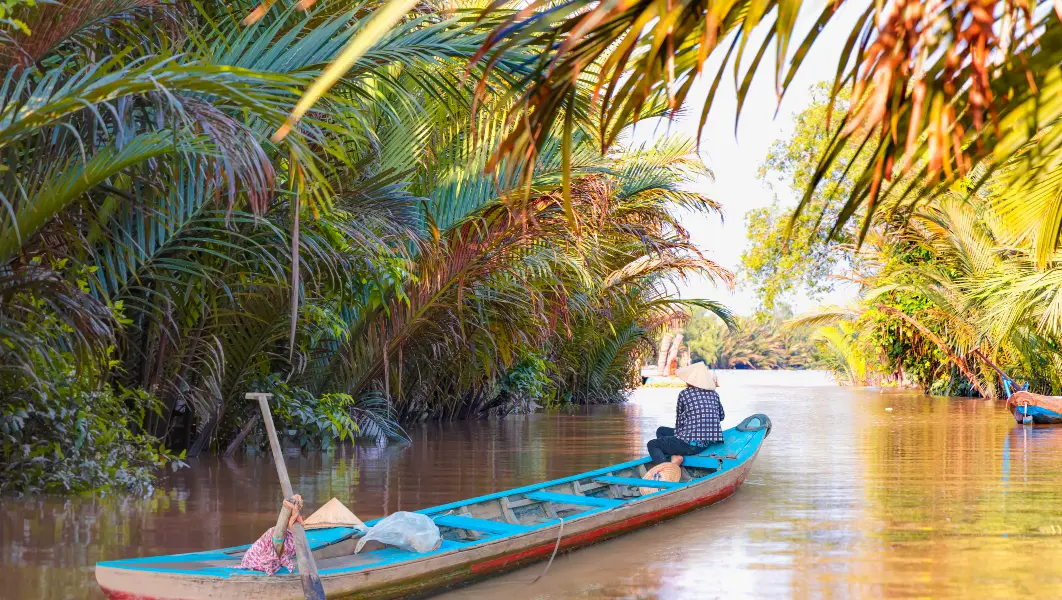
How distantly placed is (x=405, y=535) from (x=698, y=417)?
4997mm

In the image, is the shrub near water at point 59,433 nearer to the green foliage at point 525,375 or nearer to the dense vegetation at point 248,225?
the dense vegetation at point 248,225

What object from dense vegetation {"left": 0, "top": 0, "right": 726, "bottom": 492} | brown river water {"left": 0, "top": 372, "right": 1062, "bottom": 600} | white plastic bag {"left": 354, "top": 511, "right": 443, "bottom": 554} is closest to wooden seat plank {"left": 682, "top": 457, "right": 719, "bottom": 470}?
brown river water {"left": 0, "top": 372, "right": 1062, "bottom": 600}

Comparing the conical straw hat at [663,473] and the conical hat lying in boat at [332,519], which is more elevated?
the conical hat lying in boat at [332,519]

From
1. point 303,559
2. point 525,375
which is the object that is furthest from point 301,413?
point 525,375

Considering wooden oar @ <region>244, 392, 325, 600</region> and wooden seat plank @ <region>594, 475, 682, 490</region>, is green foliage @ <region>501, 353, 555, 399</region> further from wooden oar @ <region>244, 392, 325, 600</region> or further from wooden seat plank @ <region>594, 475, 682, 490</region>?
wooden oar @ <region>244, 392, 325, 600</region>

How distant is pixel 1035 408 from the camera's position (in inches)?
730

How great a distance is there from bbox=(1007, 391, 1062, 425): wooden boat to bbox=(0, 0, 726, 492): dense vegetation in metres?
7.30

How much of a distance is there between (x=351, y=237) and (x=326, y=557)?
12.3 ft

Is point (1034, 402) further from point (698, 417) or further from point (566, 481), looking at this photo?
point (566, 481)

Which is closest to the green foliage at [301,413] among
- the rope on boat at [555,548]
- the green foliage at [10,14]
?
the rope on boat at [555,548]

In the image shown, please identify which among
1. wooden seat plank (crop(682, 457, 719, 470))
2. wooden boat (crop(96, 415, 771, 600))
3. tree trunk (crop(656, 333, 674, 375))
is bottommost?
wooden boat (crop(96, 415, 771, 600))

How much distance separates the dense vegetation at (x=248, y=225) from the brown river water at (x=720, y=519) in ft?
2.15

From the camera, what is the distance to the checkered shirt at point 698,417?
10000 millimetres

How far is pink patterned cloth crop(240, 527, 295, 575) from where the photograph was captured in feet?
15.9
